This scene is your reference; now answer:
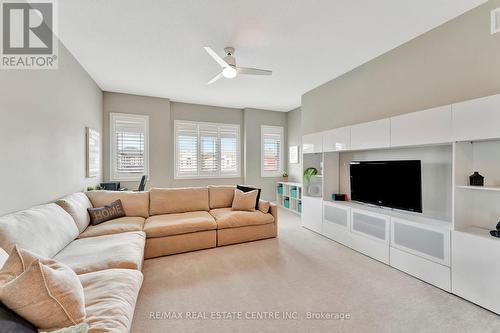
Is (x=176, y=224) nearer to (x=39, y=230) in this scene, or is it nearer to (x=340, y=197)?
(x=39, y=230)

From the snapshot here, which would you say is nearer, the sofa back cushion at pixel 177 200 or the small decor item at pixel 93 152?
the sofa back cushion at pixel 177 200

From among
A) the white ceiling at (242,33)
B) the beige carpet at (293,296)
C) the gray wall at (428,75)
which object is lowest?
the beige carpet at (293,296)

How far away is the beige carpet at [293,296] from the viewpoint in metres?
1.78

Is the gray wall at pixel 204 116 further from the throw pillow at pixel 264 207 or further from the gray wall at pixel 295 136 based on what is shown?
the throw pillow at pixel 264 207

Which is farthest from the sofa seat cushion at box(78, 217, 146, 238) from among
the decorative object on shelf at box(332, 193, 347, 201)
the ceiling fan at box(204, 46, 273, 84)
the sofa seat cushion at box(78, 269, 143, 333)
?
the decorative object on shelf at box(332, 193, 347, 201)

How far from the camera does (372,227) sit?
3045 mm

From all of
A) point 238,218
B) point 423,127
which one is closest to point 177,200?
point 238,218

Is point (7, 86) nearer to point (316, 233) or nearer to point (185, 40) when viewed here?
point (185, 40)

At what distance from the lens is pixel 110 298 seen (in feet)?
4.60

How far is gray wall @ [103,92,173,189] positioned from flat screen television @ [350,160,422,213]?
4.15 m

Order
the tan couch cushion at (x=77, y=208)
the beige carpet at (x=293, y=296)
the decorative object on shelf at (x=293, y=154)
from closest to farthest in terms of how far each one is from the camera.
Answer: the beige carpet at (x=293, y=296) < the tan couch cushion at (x=77, y=208) < the decorative object on shelf at (x=293, y=154)

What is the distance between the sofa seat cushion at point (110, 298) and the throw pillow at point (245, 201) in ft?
7.14

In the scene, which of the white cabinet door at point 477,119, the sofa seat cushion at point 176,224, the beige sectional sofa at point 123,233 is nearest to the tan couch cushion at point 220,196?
the beige sectional sofa at point 123,233

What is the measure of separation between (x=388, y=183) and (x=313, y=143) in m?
1.52
